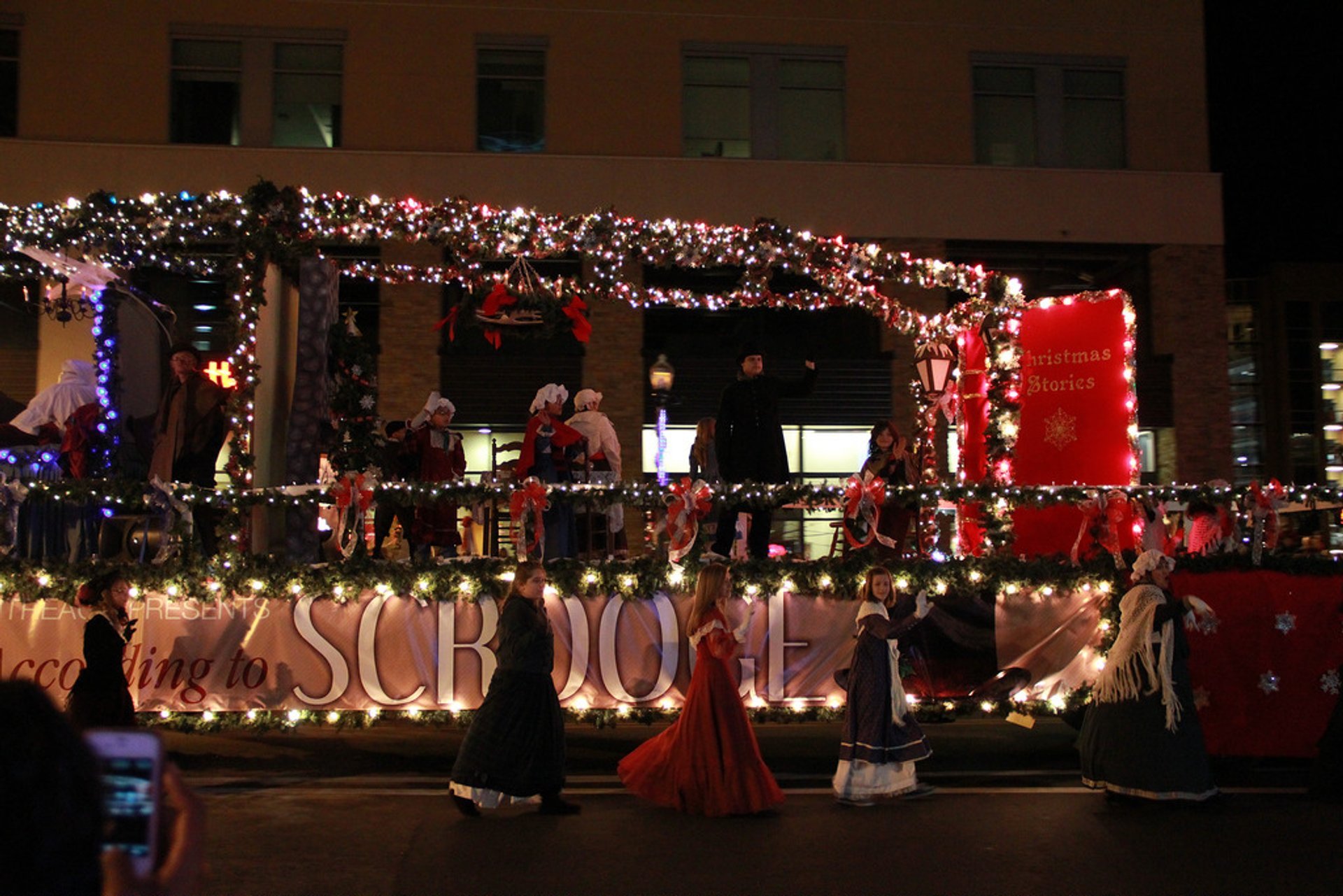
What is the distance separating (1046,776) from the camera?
31.6 feet

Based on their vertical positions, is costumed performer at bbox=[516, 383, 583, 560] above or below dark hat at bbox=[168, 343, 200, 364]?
below

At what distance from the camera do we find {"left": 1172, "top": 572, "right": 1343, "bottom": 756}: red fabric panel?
955cm

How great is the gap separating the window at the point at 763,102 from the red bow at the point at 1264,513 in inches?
484

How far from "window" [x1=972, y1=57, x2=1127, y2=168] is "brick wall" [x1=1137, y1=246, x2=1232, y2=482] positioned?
8.33 feet

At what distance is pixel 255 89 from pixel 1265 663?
17.5 metres

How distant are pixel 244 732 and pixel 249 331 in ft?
10.9

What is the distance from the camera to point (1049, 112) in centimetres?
2175

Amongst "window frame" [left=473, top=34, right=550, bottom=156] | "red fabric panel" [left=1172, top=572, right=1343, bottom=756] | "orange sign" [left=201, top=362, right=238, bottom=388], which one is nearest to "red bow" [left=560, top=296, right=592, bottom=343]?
"orange sign" [left=201, top=362, right=238, bottom=388]

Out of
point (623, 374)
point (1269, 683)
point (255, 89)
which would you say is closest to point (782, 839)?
point (1269, 683)

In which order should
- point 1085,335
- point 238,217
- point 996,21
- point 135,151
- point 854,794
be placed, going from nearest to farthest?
point 854,794, point 238,217, point 1085,335, point 135,151, point 996,21

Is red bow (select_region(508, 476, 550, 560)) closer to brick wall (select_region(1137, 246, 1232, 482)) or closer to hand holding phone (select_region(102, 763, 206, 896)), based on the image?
hand holding phone (select_region(102, 763, 206, 896))

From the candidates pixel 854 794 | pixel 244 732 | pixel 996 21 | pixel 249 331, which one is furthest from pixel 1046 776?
pixel 996 21

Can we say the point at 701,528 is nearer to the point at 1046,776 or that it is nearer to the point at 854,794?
the point at 854,794

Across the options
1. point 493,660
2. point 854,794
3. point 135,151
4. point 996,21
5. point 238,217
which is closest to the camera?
point 854,794
